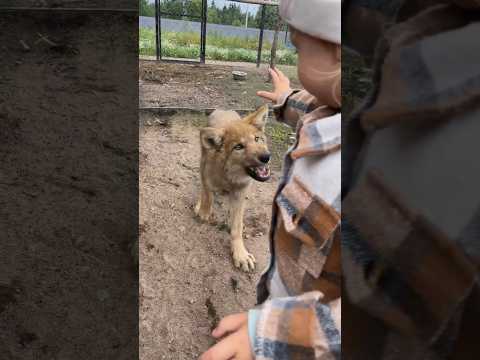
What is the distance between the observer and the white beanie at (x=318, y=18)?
26.5 inches

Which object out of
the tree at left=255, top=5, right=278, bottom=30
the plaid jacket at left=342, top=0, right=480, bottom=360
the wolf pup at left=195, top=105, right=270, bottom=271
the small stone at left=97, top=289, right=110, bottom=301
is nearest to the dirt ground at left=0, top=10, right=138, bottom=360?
the small stone at left=97, top=289, right=110, bottom=301

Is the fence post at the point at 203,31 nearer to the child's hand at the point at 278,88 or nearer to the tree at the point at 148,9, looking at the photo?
the tree at the point at 148,9

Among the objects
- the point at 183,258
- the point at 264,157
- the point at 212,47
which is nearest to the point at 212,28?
the point at 212,47

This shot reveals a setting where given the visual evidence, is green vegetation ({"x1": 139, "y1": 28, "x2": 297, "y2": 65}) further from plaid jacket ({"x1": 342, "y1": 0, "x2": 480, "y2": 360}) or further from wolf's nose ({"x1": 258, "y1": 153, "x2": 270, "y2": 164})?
plaid jacket ({"x1": 342, "y1": 0, "x2": 480, "y2": 360})

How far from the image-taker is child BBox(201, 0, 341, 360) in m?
0.66

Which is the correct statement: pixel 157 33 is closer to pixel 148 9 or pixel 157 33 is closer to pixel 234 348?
pixel 148 9

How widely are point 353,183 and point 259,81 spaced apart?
23.0ft

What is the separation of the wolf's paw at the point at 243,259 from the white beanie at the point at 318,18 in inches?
88.3

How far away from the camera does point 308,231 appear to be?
80cm

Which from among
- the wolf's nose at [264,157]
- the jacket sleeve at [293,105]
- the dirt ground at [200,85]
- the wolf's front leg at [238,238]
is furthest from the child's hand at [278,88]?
the dirt ground at [200,85]

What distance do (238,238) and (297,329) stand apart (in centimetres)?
224

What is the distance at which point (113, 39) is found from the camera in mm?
1946

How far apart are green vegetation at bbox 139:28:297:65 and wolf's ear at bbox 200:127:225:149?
196 inches

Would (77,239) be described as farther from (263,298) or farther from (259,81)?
(259,81)
